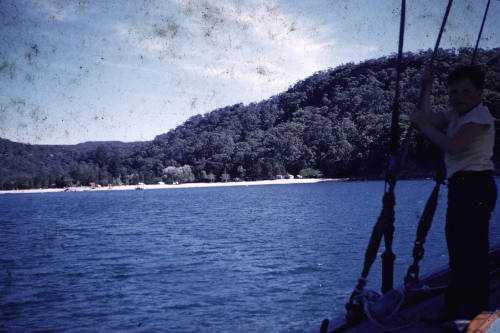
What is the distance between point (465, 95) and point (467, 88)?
2.2 inches

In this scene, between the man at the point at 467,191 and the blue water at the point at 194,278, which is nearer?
the man at the point at 467,191

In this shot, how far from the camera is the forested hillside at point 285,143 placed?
11069 centimetres

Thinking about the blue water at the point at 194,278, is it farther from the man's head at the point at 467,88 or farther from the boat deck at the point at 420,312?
the man's head at the point at 467,88

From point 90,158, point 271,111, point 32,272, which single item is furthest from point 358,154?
point 90,158

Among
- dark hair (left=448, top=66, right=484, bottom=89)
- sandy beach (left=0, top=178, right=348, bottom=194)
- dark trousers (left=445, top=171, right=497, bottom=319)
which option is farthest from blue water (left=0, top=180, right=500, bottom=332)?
sandy beach (left=0, top=178, right=348, bottom=194)

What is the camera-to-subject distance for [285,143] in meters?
133

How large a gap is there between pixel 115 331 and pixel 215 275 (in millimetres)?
4810

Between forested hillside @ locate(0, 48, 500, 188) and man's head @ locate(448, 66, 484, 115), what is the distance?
85.0 metres

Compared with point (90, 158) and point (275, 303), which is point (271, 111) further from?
point (275, 303)

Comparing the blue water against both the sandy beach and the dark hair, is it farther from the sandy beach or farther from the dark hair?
the sandy beach

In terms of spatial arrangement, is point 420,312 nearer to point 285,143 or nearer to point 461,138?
point 461,138

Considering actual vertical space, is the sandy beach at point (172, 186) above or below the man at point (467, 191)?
below

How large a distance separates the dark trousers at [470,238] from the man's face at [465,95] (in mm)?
465

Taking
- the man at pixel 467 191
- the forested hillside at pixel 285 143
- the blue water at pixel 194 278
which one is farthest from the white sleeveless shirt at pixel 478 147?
the forested hillside at pixel 285 143
